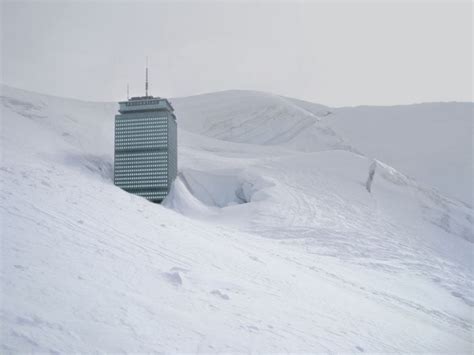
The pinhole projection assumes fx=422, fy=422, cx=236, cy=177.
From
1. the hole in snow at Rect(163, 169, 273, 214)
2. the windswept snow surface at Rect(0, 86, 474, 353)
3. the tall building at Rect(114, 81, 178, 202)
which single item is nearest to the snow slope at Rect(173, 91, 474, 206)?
the tall building at Rect(114, 81, 178, 202)

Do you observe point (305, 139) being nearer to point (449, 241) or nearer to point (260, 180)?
point (260, 180)

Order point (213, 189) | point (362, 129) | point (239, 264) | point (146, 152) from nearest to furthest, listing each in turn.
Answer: point (239, 264), point (213, 189), point (146, 152), point (362, 129)

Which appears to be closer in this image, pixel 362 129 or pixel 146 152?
pixel 146 152

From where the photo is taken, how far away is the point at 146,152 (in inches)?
1572

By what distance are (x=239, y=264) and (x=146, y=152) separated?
3219 centimetres

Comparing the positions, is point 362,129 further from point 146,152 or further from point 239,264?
point 239,264

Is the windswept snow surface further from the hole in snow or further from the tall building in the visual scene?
the tall building

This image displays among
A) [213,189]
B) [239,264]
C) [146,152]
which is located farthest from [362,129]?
[239,264]

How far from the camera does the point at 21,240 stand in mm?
6199

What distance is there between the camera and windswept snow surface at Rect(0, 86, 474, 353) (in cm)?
490

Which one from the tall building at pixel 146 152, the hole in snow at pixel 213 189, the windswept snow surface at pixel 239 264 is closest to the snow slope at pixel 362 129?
the tall building at pixel 146 152

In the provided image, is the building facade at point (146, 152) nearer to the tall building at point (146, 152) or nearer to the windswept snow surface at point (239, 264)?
the tall building at point (146, 152)

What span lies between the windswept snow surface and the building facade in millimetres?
7409

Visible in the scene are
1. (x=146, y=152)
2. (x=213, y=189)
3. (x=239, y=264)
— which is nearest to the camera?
(x=239, y=264)
